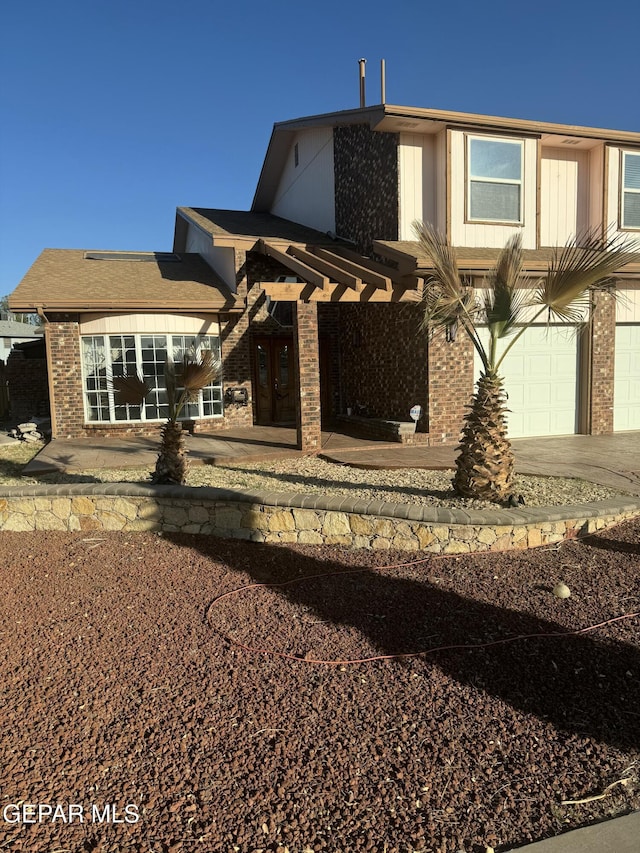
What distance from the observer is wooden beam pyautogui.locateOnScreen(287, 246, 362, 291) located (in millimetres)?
9273

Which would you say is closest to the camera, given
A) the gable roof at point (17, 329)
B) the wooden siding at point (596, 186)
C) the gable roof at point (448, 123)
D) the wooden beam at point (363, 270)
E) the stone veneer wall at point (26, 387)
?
the wooden beam at point (363, 270)

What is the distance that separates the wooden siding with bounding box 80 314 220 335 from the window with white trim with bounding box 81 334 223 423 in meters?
0.12

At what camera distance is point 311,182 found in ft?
49.3

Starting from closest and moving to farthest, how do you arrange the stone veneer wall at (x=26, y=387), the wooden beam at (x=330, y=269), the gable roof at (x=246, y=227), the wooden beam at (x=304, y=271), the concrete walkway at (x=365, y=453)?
1. the concrete walkway at (x=365, y=453)
2. the wooden beam at (x=304, y=271)
3. the wooden beam at (x=330, y=269)
4. the gable roof at (x=246, y=227)
5. the stone veneer wall at (x=26, y=387)

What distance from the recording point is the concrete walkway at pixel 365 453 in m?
8.22

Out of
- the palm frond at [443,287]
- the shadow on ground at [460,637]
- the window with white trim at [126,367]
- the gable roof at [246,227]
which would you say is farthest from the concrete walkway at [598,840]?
the gable roof at [246,227]

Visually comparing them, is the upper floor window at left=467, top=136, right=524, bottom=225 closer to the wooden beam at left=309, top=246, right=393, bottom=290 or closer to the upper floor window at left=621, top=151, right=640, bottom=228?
the wooden beam at left=309, top=246, right=393, bottom=290

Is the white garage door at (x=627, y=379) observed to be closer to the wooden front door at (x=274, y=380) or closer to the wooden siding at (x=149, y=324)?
the wooden front door at (x=274, y=380)

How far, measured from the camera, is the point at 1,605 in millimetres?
4422

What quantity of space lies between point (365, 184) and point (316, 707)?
1112 centimetres

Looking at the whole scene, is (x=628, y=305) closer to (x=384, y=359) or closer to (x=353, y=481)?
(x=384, y=359)

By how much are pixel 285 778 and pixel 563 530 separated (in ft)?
13.1

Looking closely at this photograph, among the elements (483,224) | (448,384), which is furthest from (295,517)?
(483,224)

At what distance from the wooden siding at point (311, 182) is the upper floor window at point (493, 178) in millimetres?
3934
